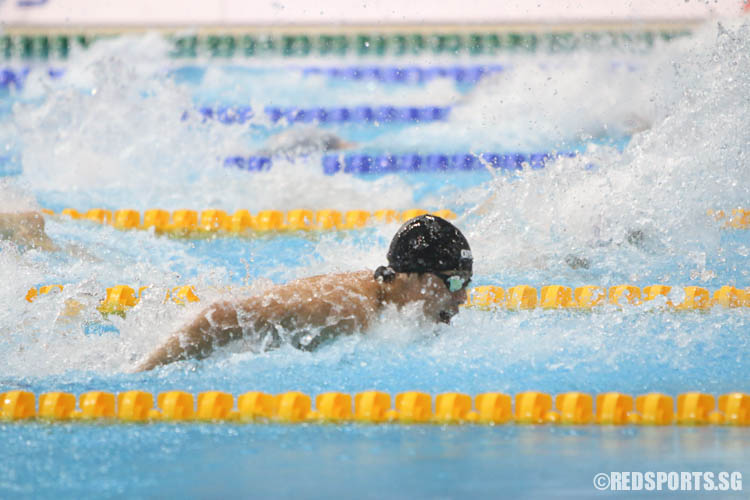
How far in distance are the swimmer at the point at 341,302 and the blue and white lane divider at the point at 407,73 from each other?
6166mm

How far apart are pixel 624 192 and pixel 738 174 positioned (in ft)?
2.27

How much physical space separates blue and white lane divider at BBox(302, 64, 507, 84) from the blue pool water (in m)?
0.85

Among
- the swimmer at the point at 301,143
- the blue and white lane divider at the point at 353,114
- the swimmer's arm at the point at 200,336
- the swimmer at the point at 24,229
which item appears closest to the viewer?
the swimmer's arm at the point at 200,336

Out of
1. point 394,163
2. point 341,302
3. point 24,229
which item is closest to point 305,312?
point 341,302

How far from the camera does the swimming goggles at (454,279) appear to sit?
9.95 ft

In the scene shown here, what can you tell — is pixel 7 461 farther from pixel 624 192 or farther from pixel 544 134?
pixel 544 134

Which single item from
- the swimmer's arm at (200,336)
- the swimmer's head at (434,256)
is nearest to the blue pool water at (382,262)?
the swimmer's arm at (200,336)

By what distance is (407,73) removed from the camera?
931cm

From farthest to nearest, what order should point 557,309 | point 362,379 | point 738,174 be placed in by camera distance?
point 738,174
point 557,309
point 362,379

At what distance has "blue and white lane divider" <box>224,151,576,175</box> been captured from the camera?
20.9 ft

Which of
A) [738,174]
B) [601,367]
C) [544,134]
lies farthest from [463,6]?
[601,367]

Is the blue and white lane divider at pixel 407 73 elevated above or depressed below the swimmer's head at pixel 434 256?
above

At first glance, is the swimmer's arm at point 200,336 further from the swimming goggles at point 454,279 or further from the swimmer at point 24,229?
the swimmer at point 24,229

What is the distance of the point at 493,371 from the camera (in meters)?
3.17
